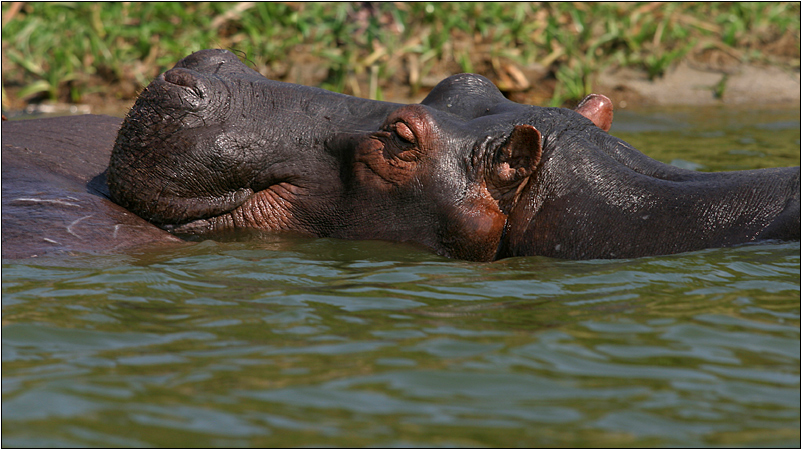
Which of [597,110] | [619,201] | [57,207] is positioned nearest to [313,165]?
[57,207]

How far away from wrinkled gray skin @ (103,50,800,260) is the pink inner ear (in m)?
0.37

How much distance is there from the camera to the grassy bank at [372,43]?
13648mm

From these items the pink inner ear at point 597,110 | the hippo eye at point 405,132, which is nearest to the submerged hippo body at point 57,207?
the hippo eye at point 405,132

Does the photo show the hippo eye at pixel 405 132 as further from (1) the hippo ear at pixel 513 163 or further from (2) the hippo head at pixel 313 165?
(1) the hippo ear at pixel 513 163

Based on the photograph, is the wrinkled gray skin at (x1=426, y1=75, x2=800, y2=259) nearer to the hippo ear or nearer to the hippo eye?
the hippo ear

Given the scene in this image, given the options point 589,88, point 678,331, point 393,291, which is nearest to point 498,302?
point 393,291

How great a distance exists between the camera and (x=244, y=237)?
205 inches

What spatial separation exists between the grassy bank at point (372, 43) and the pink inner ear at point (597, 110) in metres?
7.56

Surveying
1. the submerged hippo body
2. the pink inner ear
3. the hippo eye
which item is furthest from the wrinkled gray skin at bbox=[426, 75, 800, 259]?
the submerged hippo body

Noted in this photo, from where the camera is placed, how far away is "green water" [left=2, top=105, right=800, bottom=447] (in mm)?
2955

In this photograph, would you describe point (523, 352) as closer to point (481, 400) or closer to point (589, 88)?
point (481, 400)

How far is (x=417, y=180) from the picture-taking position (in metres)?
4.95

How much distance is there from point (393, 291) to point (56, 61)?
34.6 feet

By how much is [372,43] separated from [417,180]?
9234 millimetres
